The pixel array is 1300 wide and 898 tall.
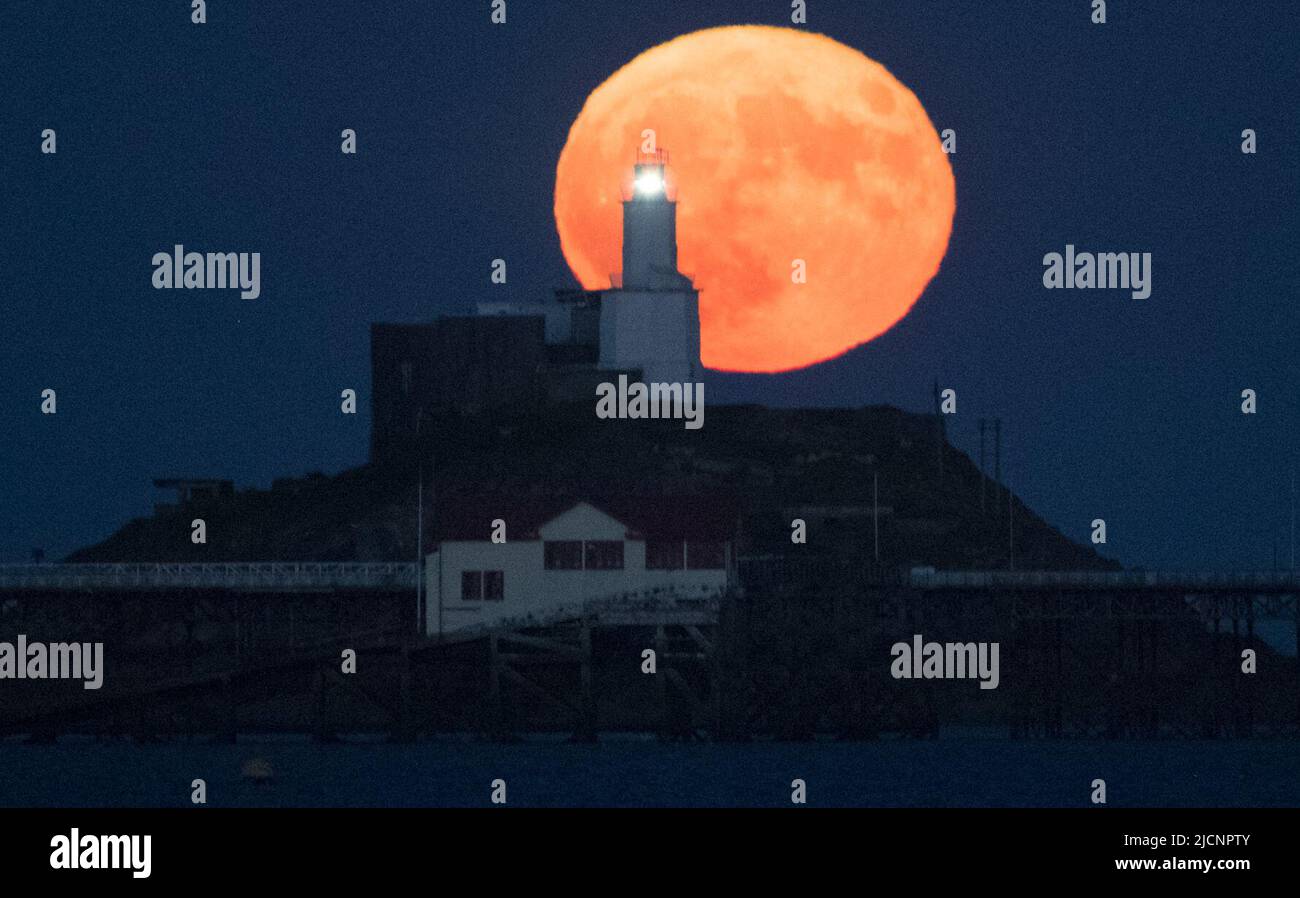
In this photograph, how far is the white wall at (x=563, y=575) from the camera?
417 feet

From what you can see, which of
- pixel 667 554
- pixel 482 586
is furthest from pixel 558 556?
pixel 667 554

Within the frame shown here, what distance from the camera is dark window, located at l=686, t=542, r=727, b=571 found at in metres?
128

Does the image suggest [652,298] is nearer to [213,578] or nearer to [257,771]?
[213,578]

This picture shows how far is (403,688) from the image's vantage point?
127 metres

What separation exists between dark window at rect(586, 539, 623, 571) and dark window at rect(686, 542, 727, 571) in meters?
2.49

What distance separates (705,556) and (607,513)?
3817mm

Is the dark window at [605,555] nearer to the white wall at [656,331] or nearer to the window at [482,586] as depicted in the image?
the window at [482,586]

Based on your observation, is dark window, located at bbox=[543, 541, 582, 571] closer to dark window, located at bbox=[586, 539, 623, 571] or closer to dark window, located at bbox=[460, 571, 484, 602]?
dark window, located at bbox=[586, 539, 623, 571]

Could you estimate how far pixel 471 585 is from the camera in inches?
5059

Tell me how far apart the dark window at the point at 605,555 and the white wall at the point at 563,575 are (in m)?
0.18

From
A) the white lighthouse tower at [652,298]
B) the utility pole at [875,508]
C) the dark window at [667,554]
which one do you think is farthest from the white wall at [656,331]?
the dark window at [667,554]

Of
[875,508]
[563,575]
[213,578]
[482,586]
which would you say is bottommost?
[482,586]

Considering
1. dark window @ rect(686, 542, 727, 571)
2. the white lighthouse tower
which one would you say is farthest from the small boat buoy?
the white lighthouse tower
